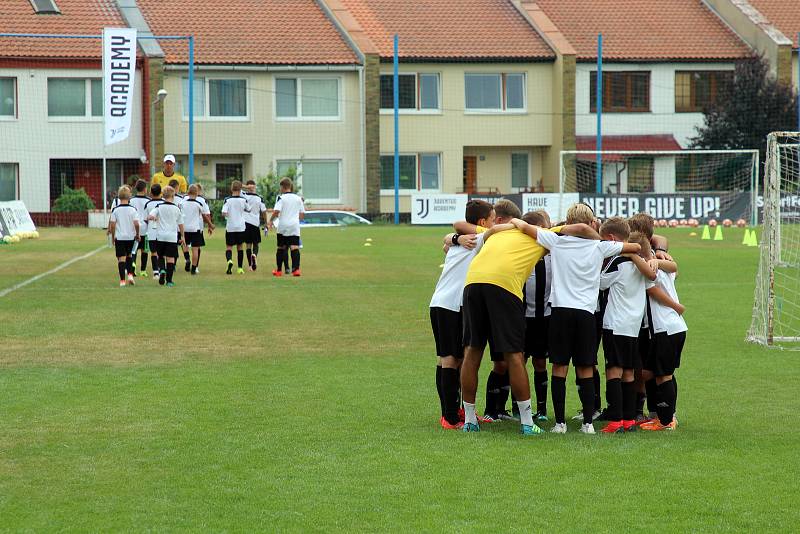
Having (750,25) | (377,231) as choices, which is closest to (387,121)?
(377,231)

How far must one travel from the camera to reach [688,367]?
41.0 feet

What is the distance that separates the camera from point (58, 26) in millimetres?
49531

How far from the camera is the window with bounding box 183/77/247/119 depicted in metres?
51.4

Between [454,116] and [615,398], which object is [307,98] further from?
[615,398]

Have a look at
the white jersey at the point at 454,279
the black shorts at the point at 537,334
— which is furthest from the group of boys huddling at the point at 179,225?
the black shorts at the point at 537,334

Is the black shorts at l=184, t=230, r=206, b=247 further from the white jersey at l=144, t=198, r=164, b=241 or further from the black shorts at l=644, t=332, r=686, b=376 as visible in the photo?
the black shorts at l=644, t=332, r=686, b=376

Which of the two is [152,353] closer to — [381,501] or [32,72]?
[381,501]

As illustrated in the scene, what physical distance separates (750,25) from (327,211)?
21671 millimetres

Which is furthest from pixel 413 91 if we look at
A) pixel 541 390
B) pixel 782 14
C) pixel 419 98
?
pixel 541 390

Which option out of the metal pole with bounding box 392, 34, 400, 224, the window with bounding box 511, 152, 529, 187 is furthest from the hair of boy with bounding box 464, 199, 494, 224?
the window with bounding box 511, 152, 529, 187

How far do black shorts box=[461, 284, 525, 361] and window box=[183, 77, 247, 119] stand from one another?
43.8 m

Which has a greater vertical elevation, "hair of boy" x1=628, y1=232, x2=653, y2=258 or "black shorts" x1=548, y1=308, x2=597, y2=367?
"hair of boy" x1=628, y1=232, x2=653, y2=258

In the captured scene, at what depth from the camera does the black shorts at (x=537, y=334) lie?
9391mm

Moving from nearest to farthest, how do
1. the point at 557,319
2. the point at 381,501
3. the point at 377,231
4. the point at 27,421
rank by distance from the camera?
the point at 381,501 < the point at 557,319 < the point at 27,421 < the point at 377,231
